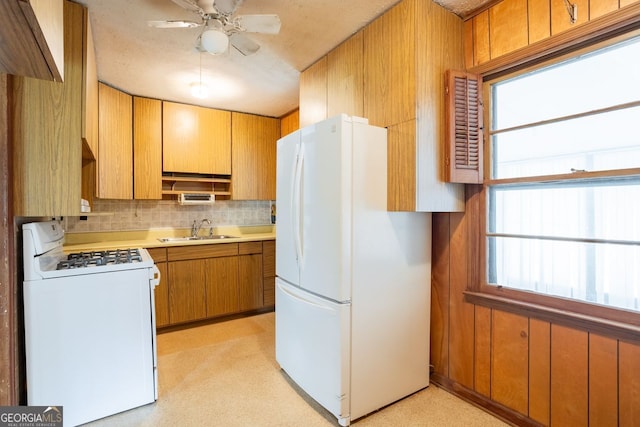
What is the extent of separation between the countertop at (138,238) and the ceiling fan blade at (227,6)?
7.77 feet

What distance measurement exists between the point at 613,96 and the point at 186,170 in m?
3.78

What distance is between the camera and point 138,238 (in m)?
3.77

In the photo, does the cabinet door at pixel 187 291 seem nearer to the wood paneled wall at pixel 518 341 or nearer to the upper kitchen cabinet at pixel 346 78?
the upper kitchen cabinet at pixel 346 78

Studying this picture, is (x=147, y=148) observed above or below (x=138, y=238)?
above

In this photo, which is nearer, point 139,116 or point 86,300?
point 86,300

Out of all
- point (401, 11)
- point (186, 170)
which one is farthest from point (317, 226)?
point (186, 170)

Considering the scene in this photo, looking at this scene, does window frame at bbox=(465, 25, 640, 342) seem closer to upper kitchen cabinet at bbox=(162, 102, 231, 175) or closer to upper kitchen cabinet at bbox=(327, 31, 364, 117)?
upper kitchen cabinet at bbox=(327, 31, 364, 117)

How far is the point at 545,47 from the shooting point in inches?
68.5

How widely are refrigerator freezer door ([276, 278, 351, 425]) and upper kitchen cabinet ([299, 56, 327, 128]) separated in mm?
1482

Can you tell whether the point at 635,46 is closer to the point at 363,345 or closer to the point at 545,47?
the point at 545,47

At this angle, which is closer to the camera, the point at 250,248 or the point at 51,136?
the point at 51,136

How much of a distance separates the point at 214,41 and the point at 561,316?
244cm

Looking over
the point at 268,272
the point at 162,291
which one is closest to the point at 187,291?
the point at 162,291

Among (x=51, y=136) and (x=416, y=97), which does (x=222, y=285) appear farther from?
(x=416, y=97)
